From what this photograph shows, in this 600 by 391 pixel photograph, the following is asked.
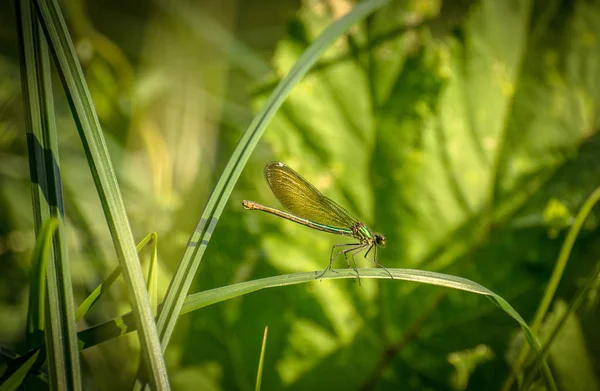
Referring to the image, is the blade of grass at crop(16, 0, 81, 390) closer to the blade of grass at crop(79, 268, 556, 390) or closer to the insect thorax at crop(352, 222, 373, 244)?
the blade of grass at crop(79, 268, 556, 390)

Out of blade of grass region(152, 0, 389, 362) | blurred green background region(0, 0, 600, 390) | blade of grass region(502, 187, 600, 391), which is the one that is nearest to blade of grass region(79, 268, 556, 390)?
blade of grass region(152, 0, 389, 362)

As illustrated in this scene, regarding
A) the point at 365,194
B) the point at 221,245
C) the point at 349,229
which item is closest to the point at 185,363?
the point at 221,245

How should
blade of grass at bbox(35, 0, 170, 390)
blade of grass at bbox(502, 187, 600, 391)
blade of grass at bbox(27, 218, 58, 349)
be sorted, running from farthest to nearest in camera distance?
blade of grass at bbox(502, 187, 600, 391), blade of grass at bbox(35, 0, 170, 390), blade of grass at bbox(27, 218, 58, 349)

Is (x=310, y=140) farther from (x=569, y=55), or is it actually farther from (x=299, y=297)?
(x=569, y=55)

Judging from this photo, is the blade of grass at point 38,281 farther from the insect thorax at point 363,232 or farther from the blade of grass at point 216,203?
the insect thorax at point 363,232

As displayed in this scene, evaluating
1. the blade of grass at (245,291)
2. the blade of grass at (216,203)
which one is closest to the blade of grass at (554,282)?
the blade of grass at (245,291)

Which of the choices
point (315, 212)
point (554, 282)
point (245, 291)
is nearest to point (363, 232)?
point (315, 212)

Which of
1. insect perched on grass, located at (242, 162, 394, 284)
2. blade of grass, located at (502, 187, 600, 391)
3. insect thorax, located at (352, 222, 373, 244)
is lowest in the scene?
blade of grass, located at (502, 187, 600, 391)

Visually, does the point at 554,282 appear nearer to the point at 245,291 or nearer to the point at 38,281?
the point at 245,291
